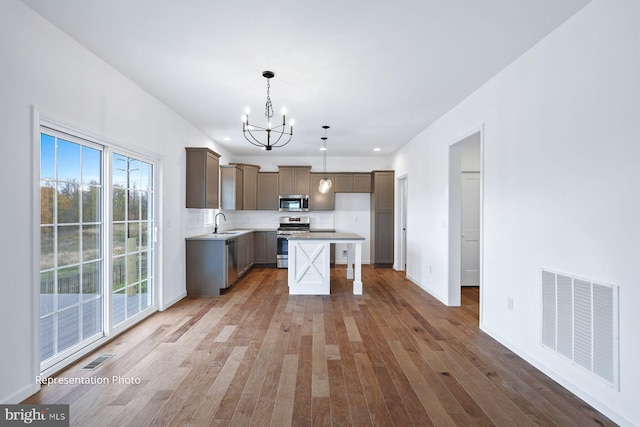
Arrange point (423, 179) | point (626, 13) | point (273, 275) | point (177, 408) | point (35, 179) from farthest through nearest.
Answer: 1. point (273, 275)
2. point (423, 179)
3. point (35, 179)
4. point (177, 408)
5. point (626, 13)

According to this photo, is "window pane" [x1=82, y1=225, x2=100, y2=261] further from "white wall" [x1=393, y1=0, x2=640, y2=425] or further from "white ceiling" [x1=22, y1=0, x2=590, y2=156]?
"white wall" [x1=393, y1=0, x2=640, y2=425]

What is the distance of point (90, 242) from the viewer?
2994 mm

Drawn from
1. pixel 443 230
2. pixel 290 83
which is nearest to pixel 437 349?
pixel 443 230

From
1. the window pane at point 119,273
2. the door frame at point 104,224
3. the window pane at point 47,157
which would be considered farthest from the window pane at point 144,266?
the window pane at point 47,157

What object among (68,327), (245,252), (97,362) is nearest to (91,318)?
(68,327)

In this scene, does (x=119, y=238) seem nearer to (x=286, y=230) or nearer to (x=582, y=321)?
(x=582, y=321)

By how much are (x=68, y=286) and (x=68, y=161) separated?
1.08 metres

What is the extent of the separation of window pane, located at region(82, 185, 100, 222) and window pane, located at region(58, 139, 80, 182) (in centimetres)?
15

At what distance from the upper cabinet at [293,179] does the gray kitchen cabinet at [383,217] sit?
1.66 m

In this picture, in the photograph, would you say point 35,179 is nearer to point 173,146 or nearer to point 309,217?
point 173,146

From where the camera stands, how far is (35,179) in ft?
7.59

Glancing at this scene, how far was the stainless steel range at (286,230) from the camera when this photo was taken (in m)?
7.32

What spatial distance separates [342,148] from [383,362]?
5104mm

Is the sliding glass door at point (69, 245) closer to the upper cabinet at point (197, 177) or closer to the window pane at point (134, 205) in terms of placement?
the window pane at point (134, 205)
